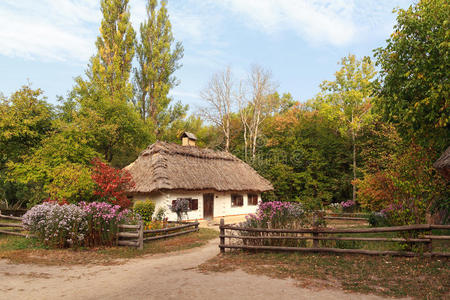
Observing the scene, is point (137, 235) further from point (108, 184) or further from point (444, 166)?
point (444, 166)

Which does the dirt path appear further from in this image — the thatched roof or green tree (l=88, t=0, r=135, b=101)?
green tree (l=88, t=0, r=135, b=101)

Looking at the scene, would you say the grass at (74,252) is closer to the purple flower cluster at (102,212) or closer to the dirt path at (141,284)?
the dirt path at (141,284)

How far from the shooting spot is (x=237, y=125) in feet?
126

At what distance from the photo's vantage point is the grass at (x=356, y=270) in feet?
19.0

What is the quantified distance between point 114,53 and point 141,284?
83.8 ft

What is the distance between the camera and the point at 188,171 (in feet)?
71.5

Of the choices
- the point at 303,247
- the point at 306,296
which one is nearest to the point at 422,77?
the point at 303,247

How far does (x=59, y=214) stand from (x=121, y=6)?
968 inches

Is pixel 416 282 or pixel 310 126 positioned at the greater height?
pixel 310 126

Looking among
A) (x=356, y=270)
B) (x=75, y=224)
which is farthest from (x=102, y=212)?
(x=356, y=270)

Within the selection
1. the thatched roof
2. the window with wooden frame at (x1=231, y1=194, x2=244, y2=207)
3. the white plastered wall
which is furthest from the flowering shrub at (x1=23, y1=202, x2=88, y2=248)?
the window with wooden frame at (x1=231, y1=194, x2=244, y2=207)

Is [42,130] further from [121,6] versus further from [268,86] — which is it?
[268,86]

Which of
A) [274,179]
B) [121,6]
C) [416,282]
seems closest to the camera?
[416,282]

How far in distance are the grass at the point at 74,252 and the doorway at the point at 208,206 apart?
9.27 m
